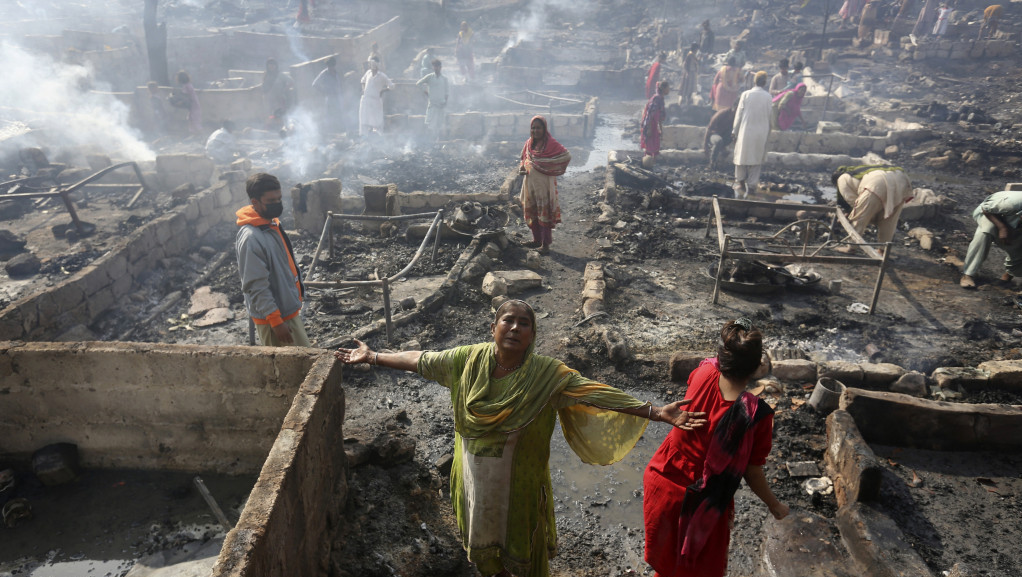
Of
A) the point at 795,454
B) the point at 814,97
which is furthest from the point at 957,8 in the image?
the point at 795,454

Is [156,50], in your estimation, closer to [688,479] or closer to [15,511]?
[15,511]

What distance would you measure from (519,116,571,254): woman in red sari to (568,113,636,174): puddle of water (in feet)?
14.7

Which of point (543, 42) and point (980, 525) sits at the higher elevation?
point (543, 42)

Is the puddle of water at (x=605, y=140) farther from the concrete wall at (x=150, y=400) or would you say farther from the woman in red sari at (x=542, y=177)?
the concrete wall at (x=150, y=400)

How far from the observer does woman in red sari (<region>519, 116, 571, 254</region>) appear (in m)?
7.71

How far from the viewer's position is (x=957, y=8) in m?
24.6

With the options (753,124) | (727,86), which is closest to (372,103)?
(753,124)

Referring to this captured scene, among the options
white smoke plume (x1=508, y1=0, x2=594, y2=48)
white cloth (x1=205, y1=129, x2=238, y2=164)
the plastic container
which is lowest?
the plastic container

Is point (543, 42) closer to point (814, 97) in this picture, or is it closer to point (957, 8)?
point (814, 97)

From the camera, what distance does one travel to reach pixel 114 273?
7.12m

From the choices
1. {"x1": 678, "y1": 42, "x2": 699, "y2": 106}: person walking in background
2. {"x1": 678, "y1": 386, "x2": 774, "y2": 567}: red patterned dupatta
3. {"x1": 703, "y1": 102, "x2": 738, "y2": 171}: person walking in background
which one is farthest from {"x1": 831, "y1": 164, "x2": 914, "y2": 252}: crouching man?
{"x1": 678, "y1": 42, "x2": 699, "y2": 106}: person walking in background

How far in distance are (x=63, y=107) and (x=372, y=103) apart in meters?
8.81

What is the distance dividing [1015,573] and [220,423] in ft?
15.7

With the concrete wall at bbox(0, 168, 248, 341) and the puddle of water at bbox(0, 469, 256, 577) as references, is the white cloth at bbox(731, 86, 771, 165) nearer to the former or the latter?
the concrete wall at bbox(0, 168, 248, 341)
